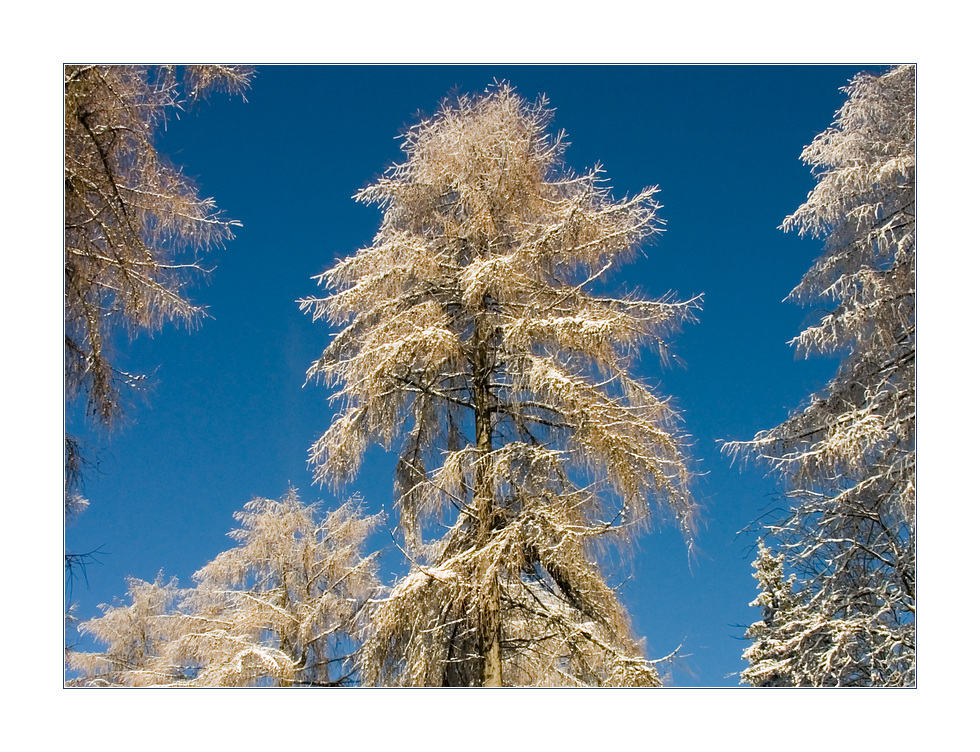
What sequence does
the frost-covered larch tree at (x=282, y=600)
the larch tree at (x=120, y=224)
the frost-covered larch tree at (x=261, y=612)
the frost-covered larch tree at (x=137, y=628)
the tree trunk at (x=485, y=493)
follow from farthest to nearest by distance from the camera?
the frost-covered larch tree at (x=137, y=628)
the frost-covered larch tree at (x=261, y=612)
the frost-covered larch tree at (x=282, y=600)
the tree trunk at (x=485, y=493)
the larch tree at (x=120, y=224)

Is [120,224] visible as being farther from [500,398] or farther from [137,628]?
[137,628]

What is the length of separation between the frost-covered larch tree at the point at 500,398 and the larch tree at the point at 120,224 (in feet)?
4.97

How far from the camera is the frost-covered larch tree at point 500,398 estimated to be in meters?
6.15

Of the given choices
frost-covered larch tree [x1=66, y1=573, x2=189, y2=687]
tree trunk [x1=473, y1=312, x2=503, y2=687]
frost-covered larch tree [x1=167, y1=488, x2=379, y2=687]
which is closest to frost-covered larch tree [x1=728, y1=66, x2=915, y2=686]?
tree trunk [x1=473, y1=312, x2=503, y2=687]

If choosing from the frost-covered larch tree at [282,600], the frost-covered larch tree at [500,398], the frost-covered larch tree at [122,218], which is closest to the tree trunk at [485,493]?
the frost-covered larch tree at [500,398]

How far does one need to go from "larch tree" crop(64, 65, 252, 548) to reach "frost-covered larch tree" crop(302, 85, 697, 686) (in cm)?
151

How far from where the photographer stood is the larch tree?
5.89 meters

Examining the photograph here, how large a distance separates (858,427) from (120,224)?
5.52 meters

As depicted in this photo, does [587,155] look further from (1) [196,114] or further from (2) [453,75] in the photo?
(1) [196,114]

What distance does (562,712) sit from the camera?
5363 millimetres

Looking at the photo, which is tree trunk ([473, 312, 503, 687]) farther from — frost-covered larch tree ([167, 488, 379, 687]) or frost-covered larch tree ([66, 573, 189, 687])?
frost-covered larch tree ([66, 573, 189, 687])

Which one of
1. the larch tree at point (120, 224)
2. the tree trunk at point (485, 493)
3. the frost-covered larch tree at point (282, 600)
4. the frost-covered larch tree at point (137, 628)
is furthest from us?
the frost-covered larch tree at point (137, 628)

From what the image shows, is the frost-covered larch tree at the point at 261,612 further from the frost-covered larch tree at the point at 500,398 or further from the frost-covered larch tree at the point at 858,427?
the frost-covered larch tree at the point at 858,427
